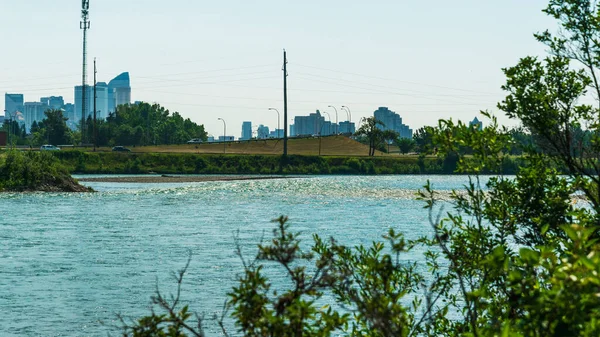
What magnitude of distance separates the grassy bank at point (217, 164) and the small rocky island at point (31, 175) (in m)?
48.0

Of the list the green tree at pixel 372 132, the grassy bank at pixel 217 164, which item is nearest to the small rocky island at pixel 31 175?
the grassy bank at pixel 217 164

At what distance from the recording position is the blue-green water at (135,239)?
26.8m

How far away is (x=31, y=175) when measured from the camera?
272ft

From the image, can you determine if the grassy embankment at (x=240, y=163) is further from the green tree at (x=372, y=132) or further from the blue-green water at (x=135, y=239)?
the blue-green water at (x=135, y=239)

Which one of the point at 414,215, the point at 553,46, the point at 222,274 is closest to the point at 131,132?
the point at 414,215

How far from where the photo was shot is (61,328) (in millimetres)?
23625

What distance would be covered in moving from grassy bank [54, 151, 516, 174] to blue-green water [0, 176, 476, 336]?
49.0 metres

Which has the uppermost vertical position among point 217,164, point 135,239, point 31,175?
point 217,164

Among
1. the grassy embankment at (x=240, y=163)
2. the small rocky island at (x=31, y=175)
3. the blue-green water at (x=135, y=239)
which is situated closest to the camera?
the blue-green water at (x=135, y=239)

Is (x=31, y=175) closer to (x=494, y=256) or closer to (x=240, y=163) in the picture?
(x=240, y=163)

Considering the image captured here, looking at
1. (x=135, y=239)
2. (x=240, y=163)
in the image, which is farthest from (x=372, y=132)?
(x=135, y=239)

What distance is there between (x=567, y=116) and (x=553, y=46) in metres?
1.33

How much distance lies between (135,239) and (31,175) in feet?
134

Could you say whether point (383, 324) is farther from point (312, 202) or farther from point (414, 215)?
point (312, 202)
